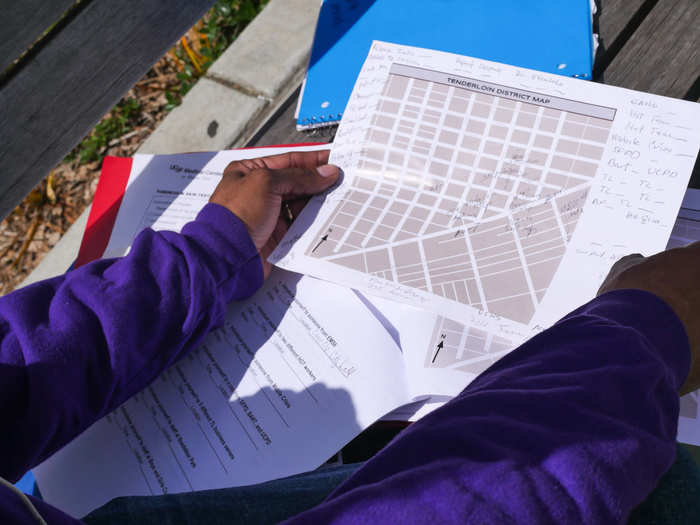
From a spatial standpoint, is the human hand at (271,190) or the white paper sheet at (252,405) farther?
the human hand at (271,190)

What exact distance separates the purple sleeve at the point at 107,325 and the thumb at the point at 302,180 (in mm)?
82

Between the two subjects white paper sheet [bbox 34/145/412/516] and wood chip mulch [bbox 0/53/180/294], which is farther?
wood chip mulch [bbox 0/53/180/294]

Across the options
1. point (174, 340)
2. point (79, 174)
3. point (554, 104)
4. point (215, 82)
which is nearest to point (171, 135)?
point (215, 82)

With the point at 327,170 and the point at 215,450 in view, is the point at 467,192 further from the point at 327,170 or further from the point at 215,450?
the point at 215,450

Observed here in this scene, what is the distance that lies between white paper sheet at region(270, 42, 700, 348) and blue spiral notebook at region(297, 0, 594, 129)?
6 centimetres

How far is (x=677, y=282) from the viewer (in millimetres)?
607

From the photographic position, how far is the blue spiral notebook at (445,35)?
33.2 inches

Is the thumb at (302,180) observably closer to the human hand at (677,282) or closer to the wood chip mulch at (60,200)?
the human hand at (677,282)

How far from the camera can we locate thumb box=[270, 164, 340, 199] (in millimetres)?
818

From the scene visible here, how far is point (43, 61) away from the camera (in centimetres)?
87

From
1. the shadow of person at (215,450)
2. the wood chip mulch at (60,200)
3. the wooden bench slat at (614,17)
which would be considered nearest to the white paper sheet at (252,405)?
the shadow of person at (215,450)

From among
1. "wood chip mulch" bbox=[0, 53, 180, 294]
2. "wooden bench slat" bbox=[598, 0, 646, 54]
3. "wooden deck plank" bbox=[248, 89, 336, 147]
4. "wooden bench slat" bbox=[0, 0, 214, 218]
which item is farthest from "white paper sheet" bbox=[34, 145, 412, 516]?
"wood chip mulch" bbox=[0, 53, 180, 294]

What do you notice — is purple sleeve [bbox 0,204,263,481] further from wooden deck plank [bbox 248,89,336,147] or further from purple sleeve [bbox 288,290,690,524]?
purple sleeve [bbox 288,290,690,524]

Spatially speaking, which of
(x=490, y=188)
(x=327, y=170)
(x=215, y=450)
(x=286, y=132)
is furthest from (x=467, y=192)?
(x=215, y=450)
